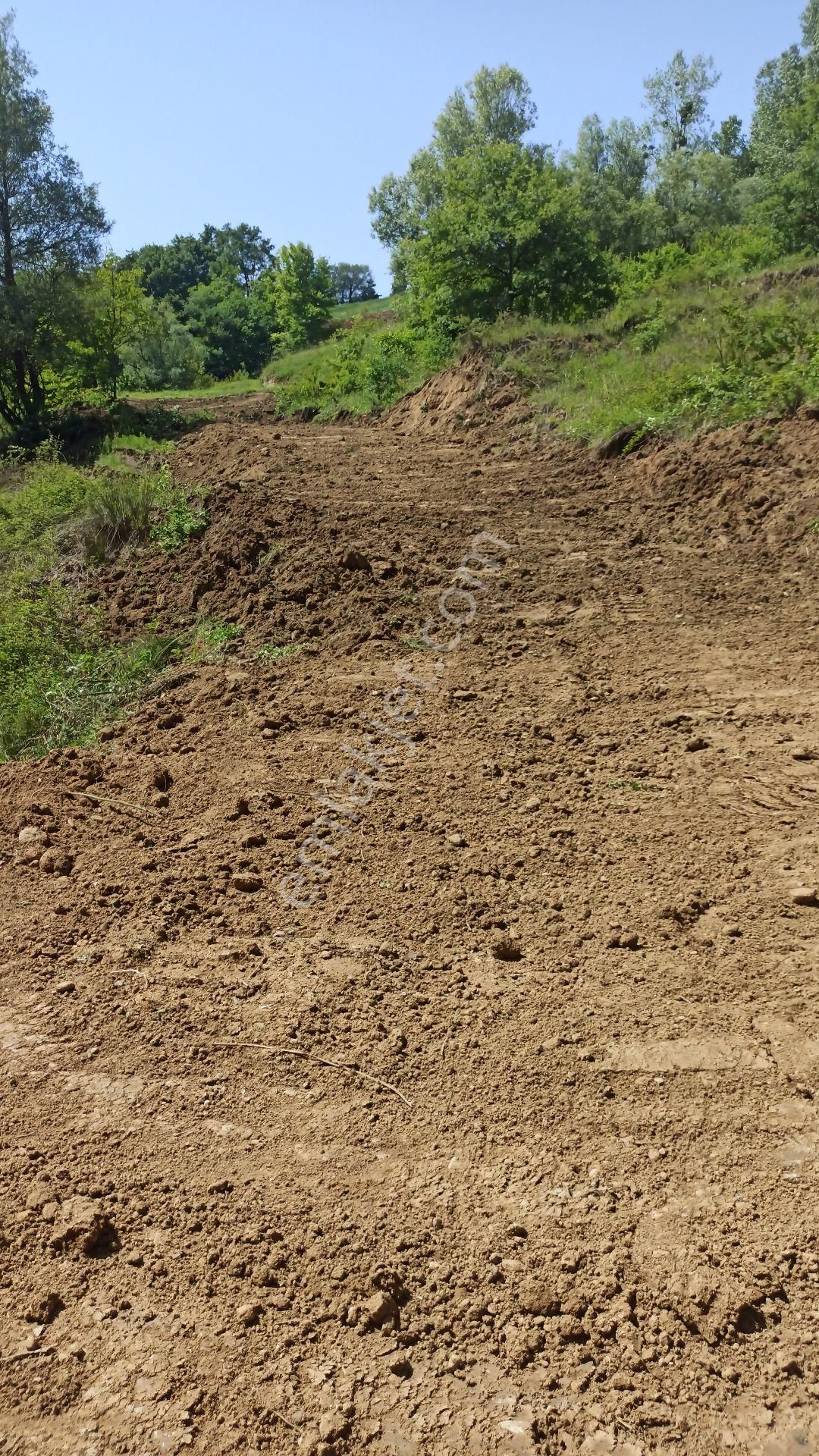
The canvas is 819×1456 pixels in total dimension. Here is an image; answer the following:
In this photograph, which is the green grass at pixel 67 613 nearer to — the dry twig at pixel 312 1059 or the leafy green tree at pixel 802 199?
the dry twig at pixel 312 1059

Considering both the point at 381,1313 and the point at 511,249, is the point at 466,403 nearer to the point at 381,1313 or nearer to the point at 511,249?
the point at 511,249

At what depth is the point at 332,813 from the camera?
14.9ft

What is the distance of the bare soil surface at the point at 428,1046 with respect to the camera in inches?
83.0

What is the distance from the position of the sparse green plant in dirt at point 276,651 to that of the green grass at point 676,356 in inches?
212

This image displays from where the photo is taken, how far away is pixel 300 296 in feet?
150

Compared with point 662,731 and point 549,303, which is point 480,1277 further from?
point 549,303

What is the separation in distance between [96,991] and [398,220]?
4771cm

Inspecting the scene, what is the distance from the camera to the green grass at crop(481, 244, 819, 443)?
9.55 metres

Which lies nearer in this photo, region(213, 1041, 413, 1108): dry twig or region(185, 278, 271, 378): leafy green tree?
region(213, 1041, 413, 1108): dry twig

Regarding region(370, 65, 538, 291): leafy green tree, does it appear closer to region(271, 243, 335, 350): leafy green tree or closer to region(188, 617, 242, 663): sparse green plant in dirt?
Result: region(271, 243, 335, 350): leafy green tree

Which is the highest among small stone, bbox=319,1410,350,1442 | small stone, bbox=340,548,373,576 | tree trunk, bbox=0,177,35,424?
tree trunk, bbox=0,177,35,424

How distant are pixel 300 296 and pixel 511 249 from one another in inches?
1179

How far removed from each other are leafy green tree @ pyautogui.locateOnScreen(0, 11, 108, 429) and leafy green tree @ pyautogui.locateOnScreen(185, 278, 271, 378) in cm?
2512

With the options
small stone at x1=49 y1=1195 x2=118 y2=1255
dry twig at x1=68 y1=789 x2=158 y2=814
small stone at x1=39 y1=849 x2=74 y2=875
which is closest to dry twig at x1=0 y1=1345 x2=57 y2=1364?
small stone at x1=49 y1=1195 x2=118 y2=1255
